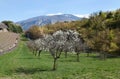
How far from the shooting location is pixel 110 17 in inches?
6230

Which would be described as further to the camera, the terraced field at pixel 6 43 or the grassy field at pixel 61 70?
the terraced field at pixel 6 43

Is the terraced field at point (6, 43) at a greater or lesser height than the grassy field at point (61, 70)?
greater

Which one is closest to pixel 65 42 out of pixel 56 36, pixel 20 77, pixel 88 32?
pixel 56 36

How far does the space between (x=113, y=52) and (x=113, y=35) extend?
30.0 feet

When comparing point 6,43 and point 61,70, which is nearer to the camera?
point 61,70

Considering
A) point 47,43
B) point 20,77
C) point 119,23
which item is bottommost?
point 20,77

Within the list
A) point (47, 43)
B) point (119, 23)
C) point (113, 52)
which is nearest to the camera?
point (47, 43)

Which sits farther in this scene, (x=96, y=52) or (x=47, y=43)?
(x=96, y=52)

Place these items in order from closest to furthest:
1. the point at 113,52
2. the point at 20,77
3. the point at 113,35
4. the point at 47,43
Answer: the point at 20,77 < the point at 47,43 < the point at 113,52 < the point at 113,35

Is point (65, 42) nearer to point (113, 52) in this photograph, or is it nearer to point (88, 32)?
point (113, 52)

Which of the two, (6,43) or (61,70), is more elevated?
(6,43)

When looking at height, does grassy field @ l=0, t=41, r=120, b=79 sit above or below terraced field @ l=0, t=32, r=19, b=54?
below

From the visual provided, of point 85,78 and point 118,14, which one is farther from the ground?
point 118,14

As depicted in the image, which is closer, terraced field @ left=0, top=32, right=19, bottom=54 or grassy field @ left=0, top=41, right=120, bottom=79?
grassy field @ left=0, top=41, right=120, bottom=79
